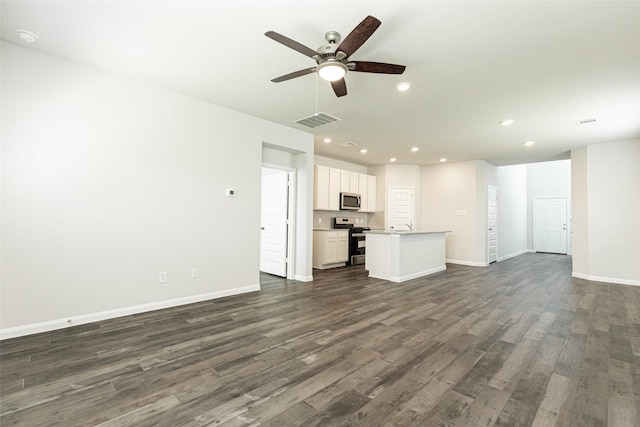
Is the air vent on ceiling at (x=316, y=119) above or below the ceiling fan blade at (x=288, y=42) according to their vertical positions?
above

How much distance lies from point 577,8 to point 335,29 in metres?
1.84

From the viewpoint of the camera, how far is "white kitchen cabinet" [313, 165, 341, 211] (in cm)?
678

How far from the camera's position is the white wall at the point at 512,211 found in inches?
351

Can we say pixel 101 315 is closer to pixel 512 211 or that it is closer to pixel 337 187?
pixel 337 187

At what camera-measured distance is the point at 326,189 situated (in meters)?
6.95

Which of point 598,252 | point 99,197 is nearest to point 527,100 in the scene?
point 598,252

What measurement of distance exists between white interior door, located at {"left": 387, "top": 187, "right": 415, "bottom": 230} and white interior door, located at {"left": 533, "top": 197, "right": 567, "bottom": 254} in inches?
239

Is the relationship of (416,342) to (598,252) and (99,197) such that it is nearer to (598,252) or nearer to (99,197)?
(99,197)

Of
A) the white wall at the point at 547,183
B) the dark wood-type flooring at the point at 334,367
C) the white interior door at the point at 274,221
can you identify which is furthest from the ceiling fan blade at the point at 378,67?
the white wall at the point at 547,183

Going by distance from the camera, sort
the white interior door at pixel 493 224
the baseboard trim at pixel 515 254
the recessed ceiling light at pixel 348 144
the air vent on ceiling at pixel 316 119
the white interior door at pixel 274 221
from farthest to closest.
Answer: the baseboard trim at pixel 515 254 → the white interior door at pixel 493 224 → the recessed ceiling light at pixel 348 144 → the white interior door at pixel 274 221 → the air vent on ceiling at pixel 316 119

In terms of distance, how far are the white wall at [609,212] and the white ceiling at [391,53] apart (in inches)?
47.2

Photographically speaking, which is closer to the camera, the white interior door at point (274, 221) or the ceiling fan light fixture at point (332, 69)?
the ceiling fan light fixture at point (332, 69)

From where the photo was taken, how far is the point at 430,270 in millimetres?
6379

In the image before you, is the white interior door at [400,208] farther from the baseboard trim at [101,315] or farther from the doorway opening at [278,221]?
the baseboard trim at [101,315]
